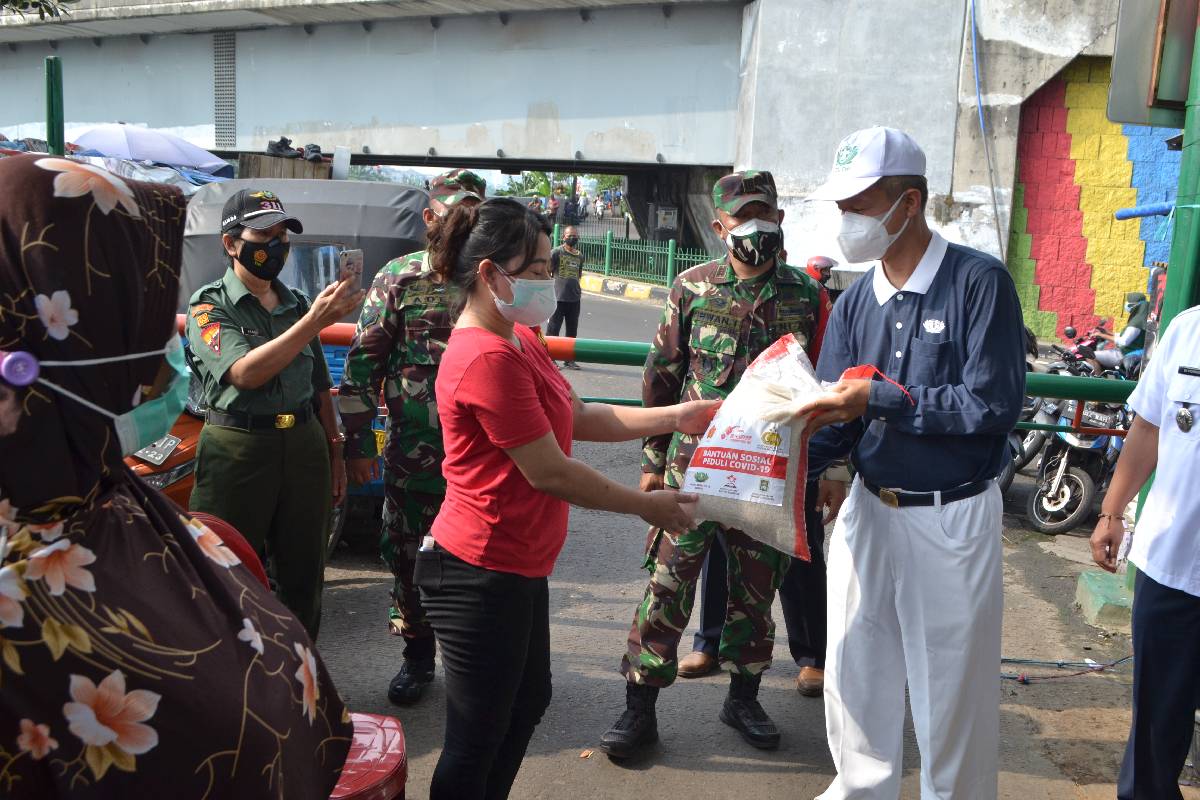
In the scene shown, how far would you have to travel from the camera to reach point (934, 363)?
10.6ft

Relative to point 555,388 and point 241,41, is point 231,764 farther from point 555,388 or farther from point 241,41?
point 241,41

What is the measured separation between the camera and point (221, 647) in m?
1.81

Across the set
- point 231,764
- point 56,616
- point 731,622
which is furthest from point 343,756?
point 731,622

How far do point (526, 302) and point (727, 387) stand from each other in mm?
1508

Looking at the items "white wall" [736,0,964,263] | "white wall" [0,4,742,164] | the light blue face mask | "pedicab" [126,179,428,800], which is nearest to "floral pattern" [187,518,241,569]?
the light blue face mask

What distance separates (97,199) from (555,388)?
1515 mm

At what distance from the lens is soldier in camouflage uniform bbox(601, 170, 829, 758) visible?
4.13 metres

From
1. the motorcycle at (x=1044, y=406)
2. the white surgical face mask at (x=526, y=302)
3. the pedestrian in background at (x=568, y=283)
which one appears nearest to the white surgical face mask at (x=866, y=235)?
the white surgical face mask at (x=526, y=302)

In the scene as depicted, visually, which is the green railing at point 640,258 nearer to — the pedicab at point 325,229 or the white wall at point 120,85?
the white wall at point 120,85

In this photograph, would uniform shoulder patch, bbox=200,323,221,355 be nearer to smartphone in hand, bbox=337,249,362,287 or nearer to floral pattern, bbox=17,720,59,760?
smartphone in hand, bbox=337,249,362,287

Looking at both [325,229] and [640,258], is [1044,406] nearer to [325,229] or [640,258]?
[325,229]

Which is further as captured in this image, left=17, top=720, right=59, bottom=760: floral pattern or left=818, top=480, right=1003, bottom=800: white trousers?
left=818, top=480, right=1003, bottom=800: white trousers

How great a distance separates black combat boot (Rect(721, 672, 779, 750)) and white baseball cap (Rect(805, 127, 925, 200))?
6.46 feet

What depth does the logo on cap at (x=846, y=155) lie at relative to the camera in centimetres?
331
